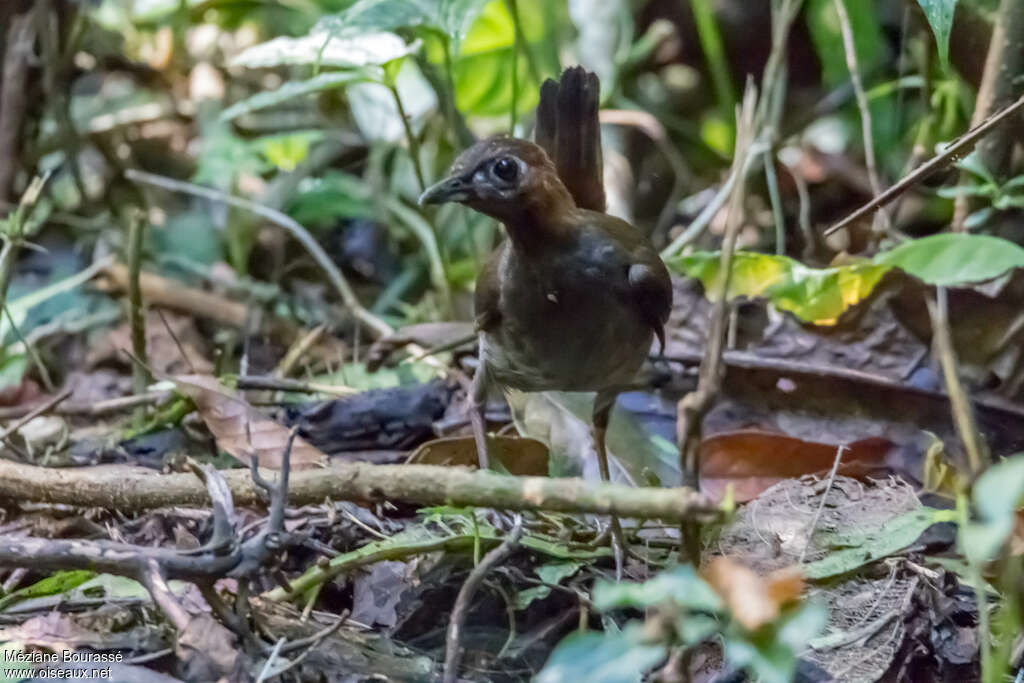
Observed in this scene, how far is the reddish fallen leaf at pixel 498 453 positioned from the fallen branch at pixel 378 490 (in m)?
0.80

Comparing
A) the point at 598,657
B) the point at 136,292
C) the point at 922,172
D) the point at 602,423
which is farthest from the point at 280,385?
the point at 598,657

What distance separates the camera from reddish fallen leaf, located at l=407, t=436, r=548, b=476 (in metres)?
3.05

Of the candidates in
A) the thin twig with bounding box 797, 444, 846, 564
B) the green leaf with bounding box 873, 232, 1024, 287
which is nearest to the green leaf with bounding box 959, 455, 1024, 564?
the thin twig with bounding box 797, 444, 846, 564

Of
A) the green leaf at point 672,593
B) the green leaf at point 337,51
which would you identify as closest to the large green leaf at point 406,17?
the green leaf at point 337,51

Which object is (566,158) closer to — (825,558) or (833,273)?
(833,273)

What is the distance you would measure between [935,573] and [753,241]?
285 centimetres

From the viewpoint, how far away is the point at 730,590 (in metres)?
1.25

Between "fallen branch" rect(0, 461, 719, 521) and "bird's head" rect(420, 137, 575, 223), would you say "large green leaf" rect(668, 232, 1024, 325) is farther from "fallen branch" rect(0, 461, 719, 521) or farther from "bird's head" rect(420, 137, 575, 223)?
"fallen branch" rect(0, 461, 719, 521)

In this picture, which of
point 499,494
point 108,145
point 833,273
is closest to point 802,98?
point 833,273

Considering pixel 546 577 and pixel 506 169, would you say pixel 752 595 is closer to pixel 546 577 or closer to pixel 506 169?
pixel 546 577

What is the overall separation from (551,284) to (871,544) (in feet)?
3.65

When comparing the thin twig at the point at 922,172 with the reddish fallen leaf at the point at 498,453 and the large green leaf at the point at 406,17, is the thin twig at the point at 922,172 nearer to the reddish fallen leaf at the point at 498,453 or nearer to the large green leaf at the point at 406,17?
the reddish fallen leaf at the point at 498,453

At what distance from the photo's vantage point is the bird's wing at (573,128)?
3365 millimetres

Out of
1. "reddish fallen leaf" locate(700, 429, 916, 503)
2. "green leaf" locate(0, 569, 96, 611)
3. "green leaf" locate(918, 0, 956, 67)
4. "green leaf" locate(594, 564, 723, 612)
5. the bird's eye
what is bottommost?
"reddish fallen leaf" locate(700, 429, 916, 503)
